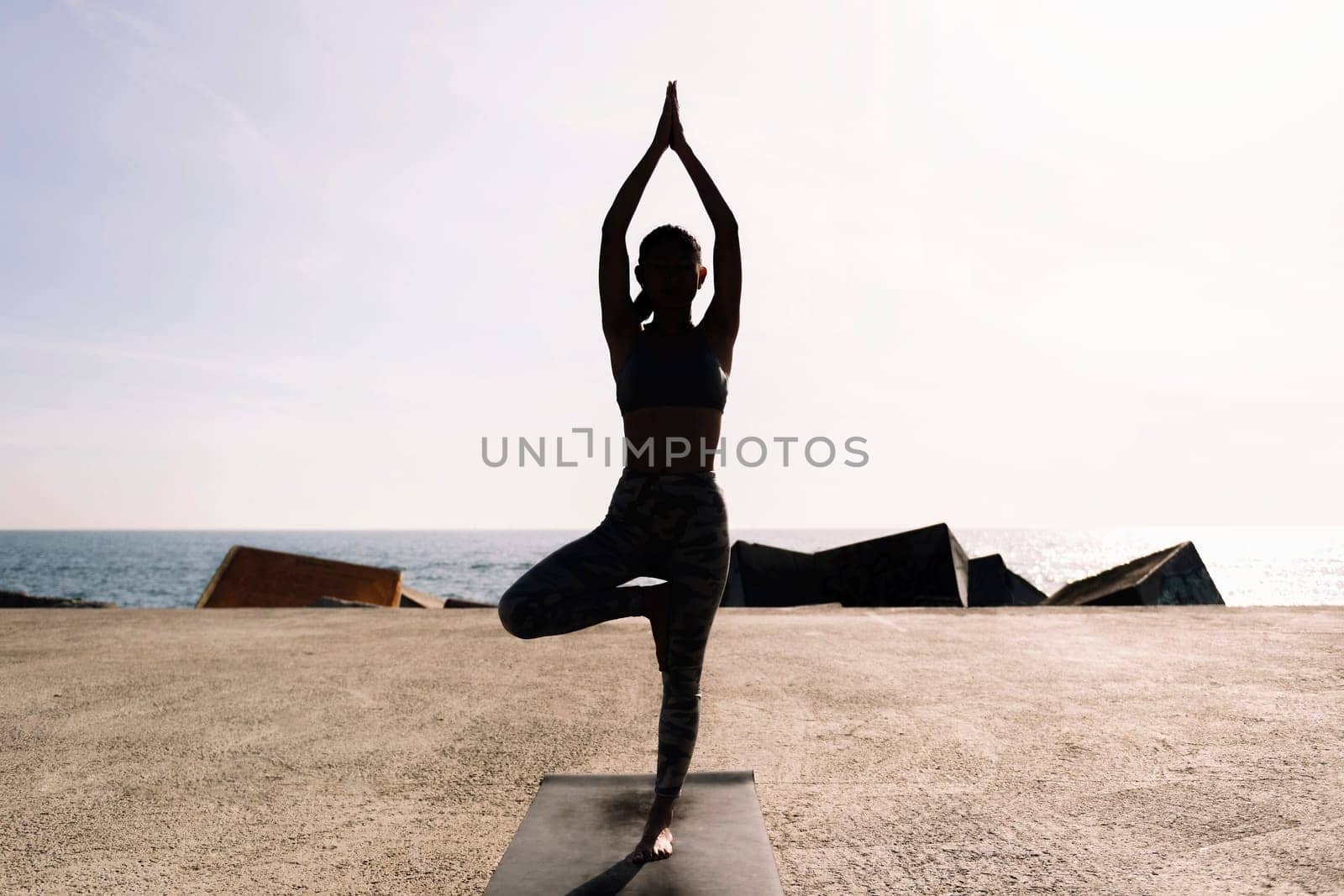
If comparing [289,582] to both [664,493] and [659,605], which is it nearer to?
[659,605]

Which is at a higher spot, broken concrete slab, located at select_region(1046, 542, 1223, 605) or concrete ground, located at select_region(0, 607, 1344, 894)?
broken concrete slab, located at select_region(1046, 542, 1223, 605)

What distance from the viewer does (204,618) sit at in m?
10.2

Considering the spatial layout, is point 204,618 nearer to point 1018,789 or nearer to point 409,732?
point 409,732

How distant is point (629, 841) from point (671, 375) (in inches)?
67.9

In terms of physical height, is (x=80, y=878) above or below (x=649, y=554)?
below

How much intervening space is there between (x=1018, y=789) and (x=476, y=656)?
4.80 meters

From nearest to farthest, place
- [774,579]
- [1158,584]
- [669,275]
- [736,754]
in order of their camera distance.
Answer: [669,275] → [736,754] → [1158,584] → [774,579]

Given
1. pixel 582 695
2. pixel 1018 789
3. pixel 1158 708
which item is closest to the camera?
pixel 1018 789

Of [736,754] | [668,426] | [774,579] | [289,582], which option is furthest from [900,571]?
[668,426]

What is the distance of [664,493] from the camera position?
321cm

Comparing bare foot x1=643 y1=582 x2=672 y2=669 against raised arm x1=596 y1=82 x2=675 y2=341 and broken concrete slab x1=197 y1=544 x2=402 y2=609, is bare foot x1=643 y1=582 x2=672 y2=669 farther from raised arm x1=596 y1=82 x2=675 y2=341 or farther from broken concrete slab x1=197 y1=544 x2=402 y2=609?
broken concrete slab x1=197 y1=544 x2=402 y2=609

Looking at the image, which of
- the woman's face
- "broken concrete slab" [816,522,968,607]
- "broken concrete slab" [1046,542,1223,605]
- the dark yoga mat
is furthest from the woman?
"broken concrete slab" [1046,542,1223,605]

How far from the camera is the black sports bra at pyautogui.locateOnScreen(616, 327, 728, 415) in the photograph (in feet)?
10.7

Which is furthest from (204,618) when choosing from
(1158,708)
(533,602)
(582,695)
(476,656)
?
(1158,708)
